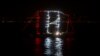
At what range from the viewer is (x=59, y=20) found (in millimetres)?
28391

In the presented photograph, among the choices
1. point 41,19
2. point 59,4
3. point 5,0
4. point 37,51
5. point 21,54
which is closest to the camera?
point 21,54

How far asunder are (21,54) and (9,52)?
0.74 meters

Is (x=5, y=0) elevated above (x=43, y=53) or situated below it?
above

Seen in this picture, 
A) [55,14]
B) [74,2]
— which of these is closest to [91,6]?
[74,2]

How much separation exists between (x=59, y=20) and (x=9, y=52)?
1132cm

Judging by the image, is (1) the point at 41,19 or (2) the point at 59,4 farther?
(2) the point at 59,4

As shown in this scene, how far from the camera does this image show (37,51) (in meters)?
18.0

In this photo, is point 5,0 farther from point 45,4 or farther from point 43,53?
point 43,53

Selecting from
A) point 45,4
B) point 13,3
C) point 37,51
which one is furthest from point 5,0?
point 37,51

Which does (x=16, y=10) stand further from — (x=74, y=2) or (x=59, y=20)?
(x=59, y=20)

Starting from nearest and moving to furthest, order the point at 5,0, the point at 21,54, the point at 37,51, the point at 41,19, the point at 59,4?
the point at 21,54 < the point at 37,51 < the point at 41,19 < the point at 59,4 < the point at 5,0

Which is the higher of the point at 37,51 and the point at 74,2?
the point at 74,2

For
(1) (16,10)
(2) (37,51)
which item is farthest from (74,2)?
(2) (37,51)

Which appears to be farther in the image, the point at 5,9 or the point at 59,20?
the point at 5,9
